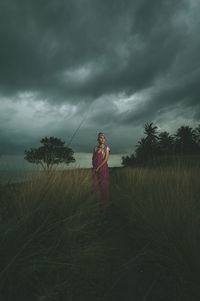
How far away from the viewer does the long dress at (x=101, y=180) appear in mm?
4223

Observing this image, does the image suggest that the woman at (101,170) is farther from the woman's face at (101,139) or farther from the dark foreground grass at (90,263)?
the dark foreground grass at (90,263)

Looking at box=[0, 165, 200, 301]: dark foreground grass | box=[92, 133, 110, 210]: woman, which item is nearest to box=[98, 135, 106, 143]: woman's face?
box=[92, 133, 110, 210]: woman

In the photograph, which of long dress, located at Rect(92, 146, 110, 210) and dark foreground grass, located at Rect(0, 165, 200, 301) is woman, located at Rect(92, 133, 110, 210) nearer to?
long dress, located at Rect(92, 146, 110, 210)

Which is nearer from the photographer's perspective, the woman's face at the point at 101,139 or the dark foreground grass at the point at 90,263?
the dark foreground grass at the point at 90,263

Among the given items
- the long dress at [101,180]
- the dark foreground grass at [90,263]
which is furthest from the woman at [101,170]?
the dark foreground grass at [90,263]

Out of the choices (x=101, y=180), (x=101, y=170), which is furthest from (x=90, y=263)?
(x=101, y=170)

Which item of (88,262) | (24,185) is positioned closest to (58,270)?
(88,262)

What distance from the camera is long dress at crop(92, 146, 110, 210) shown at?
422 cm

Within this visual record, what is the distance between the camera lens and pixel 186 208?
1881mm

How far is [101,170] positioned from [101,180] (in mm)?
270

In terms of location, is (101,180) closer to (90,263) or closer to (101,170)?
(101,170)

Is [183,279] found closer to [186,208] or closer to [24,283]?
[186,208]

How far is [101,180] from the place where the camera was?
4.44 meters

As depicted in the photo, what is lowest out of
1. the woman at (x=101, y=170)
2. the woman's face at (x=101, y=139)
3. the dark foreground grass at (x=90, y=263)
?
the dark foreground grass at (x=90, y=263)
